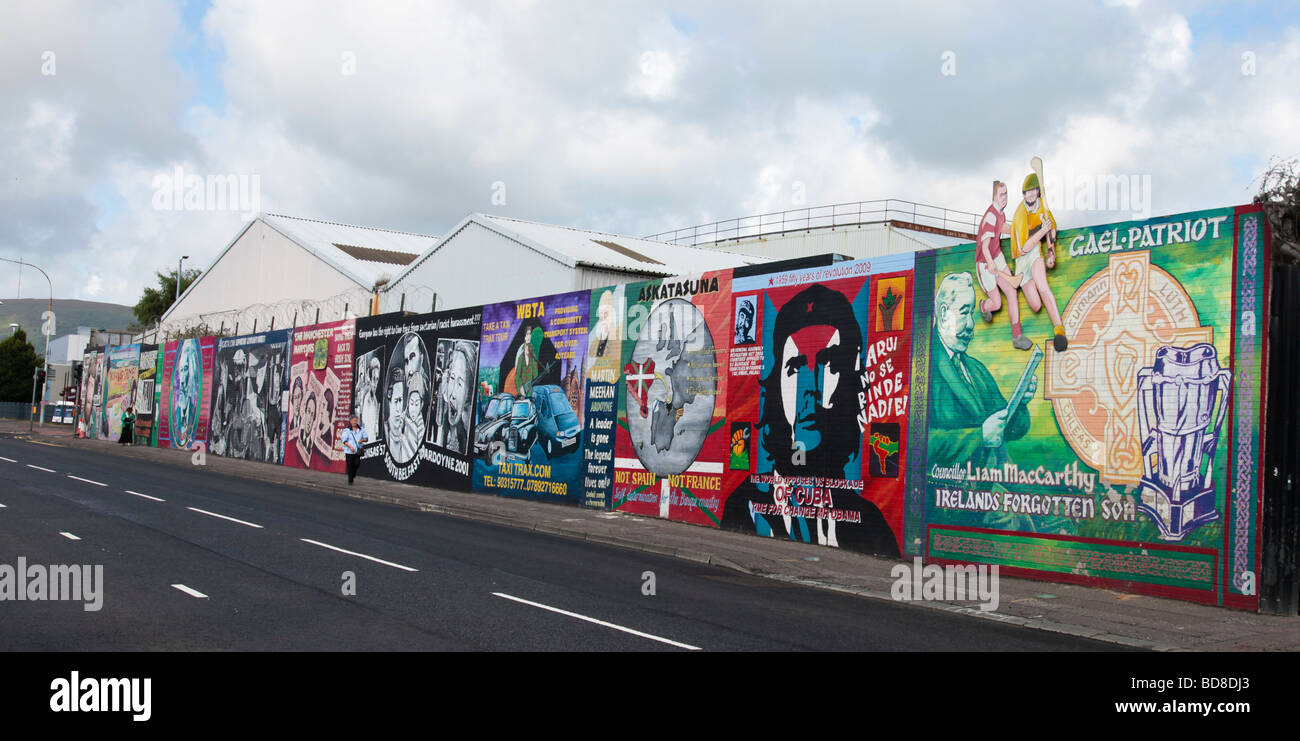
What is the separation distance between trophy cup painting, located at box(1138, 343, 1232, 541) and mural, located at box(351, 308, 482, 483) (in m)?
18.3

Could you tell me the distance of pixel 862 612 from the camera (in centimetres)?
1156

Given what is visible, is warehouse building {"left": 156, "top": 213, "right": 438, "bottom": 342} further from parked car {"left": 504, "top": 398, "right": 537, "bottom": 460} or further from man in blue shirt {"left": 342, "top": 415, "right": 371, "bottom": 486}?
parked car {"left": 504, "top": 398, "right": 537, "bottom": 460}

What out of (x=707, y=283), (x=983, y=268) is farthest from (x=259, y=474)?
(x=983, y=268)

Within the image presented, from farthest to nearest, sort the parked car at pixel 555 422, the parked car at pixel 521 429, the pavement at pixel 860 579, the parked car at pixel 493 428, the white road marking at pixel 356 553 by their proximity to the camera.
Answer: the parked car at pixel 493 428, the parked car at pixel 521 429, the parked car at pixel 555 422, the white road marking at pixel 356 553, the pavement at pixel 860 579

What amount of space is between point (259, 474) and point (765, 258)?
80.1 ft

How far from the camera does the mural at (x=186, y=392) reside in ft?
146

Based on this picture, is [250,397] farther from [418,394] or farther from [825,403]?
[825,403]

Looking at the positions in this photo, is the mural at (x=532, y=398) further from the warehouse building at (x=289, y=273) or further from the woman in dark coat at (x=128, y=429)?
the woman in dark coat at (x=128, y=429)

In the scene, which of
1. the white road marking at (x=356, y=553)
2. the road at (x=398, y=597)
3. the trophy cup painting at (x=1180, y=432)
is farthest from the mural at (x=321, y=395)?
the trophy cup painting at (x=1180, y=432)

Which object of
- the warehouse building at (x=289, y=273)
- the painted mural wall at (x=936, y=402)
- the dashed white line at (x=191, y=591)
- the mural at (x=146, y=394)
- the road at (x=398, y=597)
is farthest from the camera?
the mural at (x=146, y=394)

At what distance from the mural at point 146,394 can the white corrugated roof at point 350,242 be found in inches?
347

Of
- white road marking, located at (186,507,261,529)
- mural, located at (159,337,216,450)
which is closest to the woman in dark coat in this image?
mural, located at (159,337,216,450)

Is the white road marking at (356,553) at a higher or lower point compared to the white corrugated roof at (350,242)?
lower

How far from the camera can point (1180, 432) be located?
42.3ft
